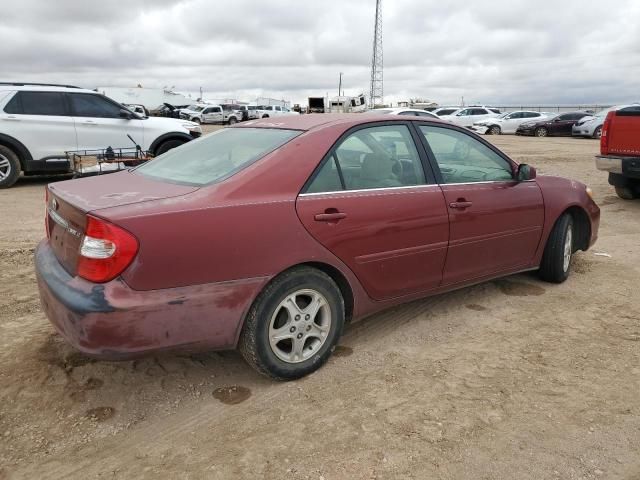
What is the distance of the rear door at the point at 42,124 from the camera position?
9.45 meters

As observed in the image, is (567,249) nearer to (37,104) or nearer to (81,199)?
(81,199)

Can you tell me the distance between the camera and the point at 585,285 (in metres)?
4.78

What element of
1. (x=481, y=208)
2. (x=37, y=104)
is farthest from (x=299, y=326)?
(x=37, y=104)

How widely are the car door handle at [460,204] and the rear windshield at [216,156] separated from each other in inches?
46.1

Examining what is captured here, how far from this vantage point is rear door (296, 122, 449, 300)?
3.11m

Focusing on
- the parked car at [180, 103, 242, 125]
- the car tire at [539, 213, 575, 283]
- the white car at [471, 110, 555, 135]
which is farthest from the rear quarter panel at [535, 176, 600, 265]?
the parked car at [180, 103, 242, 125]

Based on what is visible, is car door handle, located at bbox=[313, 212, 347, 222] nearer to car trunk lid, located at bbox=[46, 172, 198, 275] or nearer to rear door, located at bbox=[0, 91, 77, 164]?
car trunk lid, located at bbox=[46, 172, 198, 275]

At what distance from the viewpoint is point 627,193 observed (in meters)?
9.07

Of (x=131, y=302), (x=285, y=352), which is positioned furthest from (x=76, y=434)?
(x=285, y=352)

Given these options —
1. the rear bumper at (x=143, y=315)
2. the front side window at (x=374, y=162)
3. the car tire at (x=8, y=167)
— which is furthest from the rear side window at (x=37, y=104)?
the front side window at (x=374, y=162)

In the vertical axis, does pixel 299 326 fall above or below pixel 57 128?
below

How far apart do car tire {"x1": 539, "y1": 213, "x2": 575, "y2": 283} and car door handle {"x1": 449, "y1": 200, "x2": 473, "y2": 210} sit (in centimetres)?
122

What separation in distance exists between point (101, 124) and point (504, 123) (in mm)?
24363

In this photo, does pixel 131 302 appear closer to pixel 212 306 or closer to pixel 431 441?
pixel 212 306
